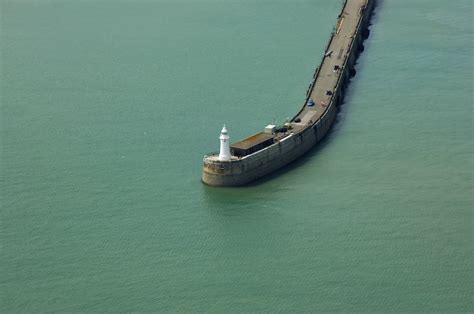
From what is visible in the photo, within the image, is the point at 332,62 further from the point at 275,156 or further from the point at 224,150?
the point at 224,150

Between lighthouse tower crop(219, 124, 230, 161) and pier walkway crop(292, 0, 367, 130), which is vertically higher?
pier walkway crop(292, 0, 367, 130)

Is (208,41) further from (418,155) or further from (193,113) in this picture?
(418,155)

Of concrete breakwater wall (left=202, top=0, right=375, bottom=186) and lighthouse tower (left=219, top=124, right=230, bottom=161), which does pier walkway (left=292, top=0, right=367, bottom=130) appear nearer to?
concrete breakwater wall (left=202, top=0, right=375, bottom=186)

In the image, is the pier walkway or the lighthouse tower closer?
the lighthouse tower

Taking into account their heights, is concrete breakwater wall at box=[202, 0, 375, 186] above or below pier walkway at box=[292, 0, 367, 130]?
below

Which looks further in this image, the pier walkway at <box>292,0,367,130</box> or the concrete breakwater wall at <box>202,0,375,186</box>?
the pier walkway at <box>292,0,367,130</box>

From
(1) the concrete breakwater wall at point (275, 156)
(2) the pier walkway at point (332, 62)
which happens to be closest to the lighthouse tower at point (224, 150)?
(1) the concrete breakwater wall at point (275, 156)

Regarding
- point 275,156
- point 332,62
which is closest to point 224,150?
point 275,156

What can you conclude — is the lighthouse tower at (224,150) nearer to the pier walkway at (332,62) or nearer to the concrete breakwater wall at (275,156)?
the concrete breakwater wall at (275,156)

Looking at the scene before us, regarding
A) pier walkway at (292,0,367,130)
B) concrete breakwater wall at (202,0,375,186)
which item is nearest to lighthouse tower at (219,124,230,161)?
concrete breakwater wall at (202,0,375,186)

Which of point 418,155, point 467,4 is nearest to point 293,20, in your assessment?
point 467,4

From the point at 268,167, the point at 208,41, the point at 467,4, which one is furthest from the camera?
the point at 467,4
